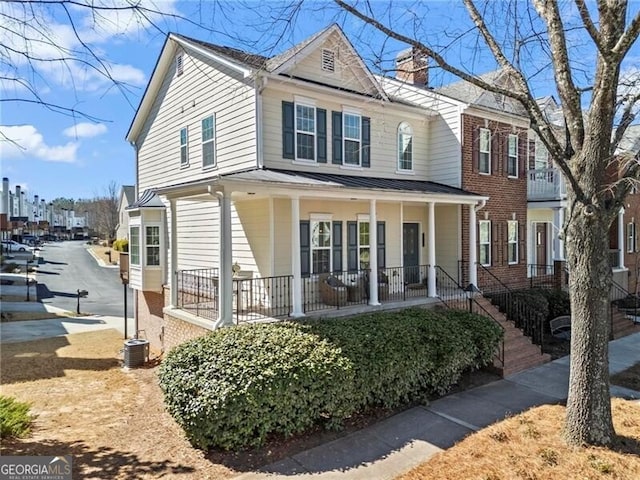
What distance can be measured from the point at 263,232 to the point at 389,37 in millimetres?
6417

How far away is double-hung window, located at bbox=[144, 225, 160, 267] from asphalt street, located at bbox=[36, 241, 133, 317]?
34.7 feet

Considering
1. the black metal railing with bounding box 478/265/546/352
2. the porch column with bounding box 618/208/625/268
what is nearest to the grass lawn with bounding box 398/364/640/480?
the black metal railing with bounding box 478/265/546/352

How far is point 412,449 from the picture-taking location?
6.77 meters

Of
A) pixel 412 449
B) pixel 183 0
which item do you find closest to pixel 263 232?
pixel 412 449

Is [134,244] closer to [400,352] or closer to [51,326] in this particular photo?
[51,326]

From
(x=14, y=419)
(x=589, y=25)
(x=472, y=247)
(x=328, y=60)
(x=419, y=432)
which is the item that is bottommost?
(x=419, y=432)

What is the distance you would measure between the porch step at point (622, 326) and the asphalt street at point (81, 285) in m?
22.9

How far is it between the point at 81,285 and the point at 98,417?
2859 cm

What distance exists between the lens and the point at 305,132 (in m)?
12.4

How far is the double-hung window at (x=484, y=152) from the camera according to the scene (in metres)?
15.6

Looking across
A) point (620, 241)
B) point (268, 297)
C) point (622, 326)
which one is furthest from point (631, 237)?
point (268, 297)

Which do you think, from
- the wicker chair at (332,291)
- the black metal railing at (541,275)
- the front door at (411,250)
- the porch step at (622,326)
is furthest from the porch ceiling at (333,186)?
the porch step at (622,326)

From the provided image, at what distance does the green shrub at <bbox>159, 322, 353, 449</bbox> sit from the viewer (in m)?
6.34

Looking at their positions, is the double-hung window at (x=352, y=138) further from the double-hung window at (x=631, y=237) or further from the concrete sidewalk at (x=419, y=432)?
the double-hung window at (x=631, y=237)
